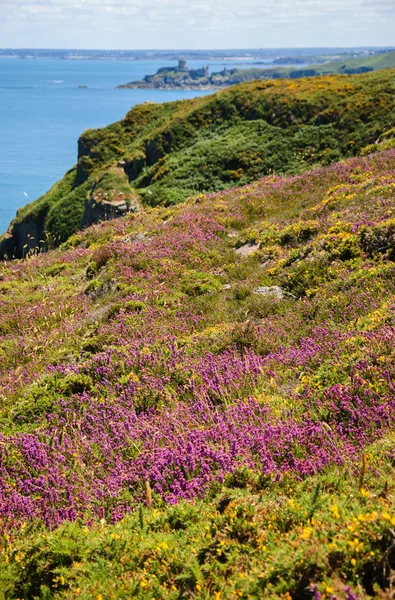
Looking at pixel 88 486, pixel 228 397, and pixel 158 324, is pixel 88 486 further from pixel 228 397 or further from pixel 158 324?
pixel 158 324

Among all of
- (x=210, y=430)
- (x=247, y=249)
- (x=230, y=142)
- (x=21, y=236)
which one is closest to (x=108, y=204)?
(x=230, y=142)

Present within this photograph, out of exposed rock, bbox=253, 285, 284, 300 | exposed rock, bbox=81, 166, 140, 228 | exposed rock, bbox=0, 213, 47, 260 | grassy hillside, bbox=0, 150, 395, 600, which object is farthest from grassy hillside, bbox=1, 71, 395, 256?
exposed rock, bbox=253, 285, 284, 300

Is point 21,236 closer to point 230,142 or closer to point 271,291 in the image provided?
point 230,142

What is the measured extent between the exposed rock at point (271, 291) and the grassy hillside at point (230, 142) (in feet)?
95.3

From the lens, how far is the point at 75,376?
Answer: 7.88m

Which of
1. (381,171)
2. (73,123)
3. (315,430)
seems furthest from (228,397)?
(73,123)

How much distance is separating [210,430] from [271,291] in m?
5.36

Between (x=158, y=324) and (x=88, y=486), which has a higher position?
(x=158, y=324)

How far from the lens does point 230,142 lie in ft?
150

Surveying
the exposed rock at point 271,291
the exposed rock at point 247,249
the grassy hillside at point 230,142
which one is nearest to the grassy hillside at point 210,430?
the exposed rock at point 271,291

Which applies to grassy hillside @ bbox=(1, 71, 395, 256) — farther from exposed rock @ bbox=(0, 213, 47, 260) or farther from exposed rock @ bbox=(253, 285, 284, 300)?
exposed rock @ bbox=(253, 285, 284, 300)

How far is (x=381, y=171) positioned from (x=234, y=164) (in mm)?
26582

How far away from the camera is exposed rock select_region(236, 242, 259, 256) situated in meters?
14.3

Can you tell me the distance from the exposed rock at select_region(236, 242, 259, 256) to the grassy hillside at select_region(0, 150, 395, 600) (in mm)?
1635
